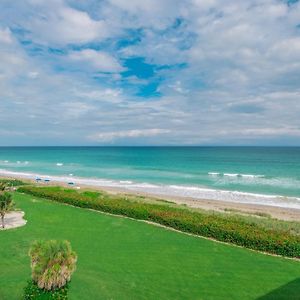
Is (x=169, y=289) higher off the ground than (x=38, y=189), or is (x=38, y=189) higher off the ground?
(x=38, y=189)

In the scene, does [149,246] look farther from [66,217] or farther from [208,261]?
[66,217]

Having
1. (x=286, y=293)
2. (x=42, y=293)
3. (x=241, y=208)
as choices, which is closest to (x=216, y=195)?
(x=241, y=208)

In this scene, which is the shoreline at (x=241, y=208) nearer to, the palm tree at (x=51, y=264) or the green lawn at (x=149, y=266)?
the green lawn at (x=149, y=266)

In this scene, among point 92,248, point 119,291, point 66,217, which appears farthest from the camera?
point 66,217

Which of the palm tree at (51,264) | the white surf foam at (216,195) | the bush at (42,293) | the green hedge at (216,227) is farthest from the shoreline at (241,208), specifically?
the bush at (42,293)

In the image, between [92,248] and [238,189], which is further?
[238,189]

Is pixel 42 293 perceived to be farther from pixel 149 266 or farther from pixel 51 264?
pixel 149 266

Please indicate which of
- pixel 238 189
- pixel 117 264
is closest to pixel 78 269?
pixel 117 264

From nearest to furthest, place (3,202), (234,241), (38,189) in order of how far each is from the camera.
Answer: (234,241) → (3,202) → (38,189)
